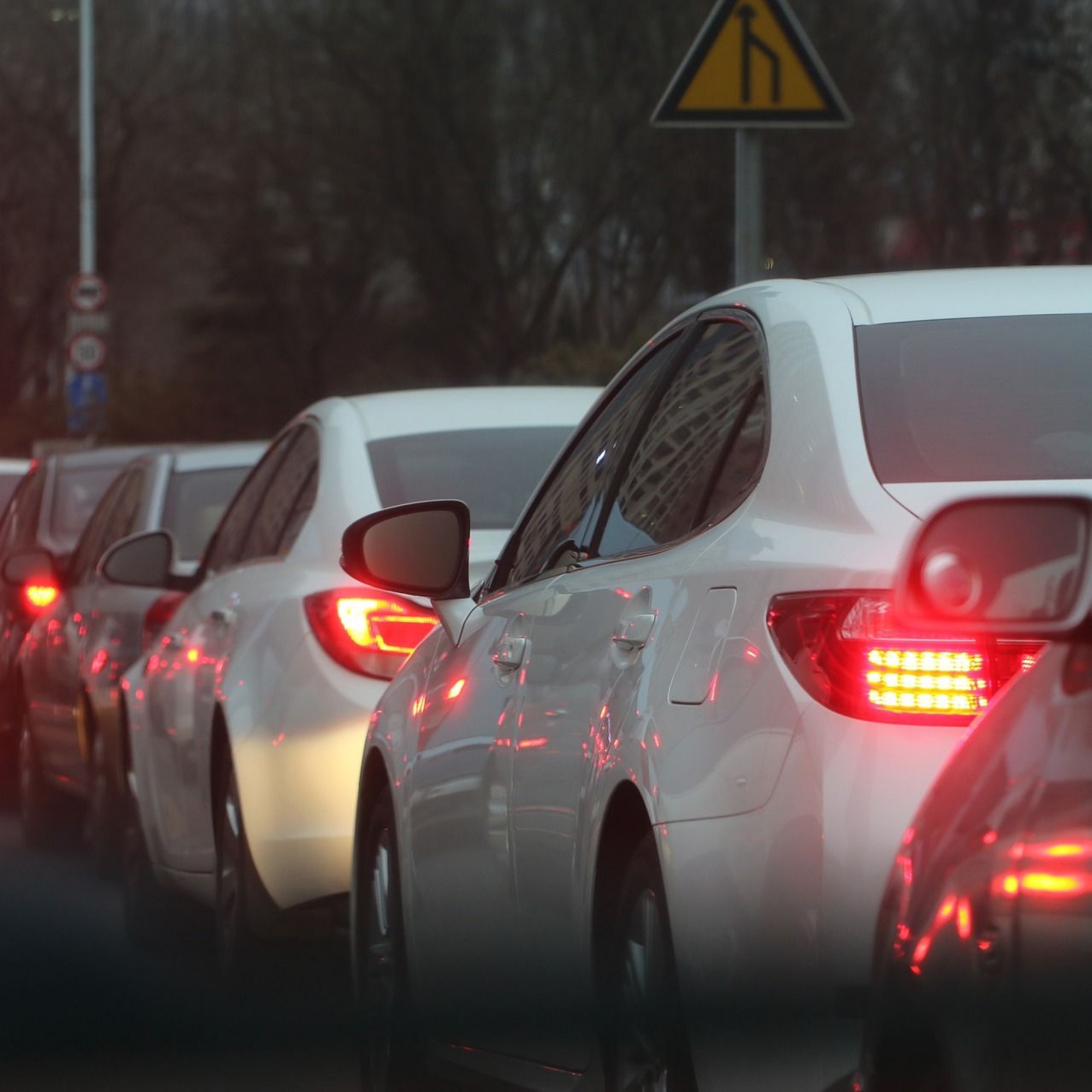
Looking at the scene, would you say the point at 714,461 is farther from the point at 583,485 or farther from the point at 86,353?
the point at 86,353

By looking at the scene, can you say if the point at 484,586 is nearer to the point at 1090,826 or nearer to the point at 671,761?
the point at 671,761

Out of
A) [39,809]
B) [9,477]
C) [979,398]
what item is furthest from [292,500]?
[9,477]

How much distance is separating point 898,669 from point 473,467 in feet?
12.7

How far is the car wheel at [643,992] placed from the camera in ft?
10.1

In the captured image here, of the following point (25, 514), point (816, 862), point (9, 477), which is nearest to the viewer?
point (816, 862)

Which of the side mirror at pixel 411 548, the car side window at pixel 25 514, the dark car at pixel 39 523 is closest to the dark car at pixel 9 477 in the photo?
the dark car at pixel 39 523

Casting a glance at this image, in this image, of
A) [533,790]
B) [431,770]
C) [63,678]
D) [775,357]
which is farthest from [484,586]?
[63,678]

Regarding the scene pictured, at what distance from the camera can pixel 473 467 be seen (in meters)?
6.79

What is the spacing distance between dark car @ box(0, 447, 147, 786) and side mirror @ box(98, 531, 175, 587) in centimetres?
404

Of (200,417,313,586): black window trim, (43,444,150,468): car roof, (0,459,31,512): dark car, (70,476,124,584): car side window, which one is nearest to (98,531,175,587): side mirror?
(200,417,313,586): black window trim

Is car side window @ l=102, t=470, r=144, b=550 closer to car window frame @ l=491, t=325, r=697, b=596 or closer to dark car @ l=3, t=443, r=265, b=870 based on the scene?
dark car @ l=3, t=443, r=265, b=870

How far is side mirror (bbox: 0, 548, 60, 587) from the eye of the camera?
11258mm

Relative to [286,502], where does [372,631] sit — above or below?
below

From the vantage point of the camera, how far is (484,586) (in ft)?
16.4
